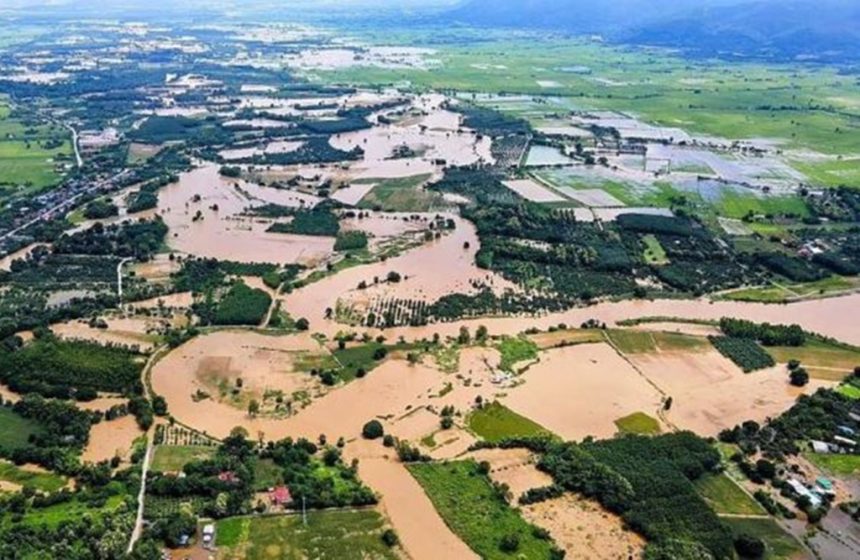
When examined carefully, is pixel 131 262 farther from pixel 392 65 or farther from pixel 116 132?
pixel 392 65

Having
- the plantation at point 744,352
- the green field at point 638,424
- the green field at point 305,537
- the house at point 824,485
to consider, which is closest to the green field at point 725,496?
the house at point 824,485

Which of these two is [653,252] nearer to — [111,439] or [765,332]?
[765,332]

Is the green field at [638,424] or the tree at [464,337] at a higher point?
the tree at [464,337]

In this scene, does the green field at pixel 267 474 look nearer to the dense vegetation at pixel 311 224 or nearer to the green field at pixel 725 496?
the green field at pixel 725 496

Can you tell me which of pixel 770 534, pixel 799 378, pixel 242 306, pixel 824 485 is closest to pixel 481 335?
pixel 242 306

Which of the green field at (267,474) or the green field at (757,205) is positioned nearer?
the green field at (267,474)

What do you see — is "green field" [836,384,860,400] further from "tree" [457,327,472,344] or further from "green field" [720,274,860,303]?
"tree" [457,327,472,344]
